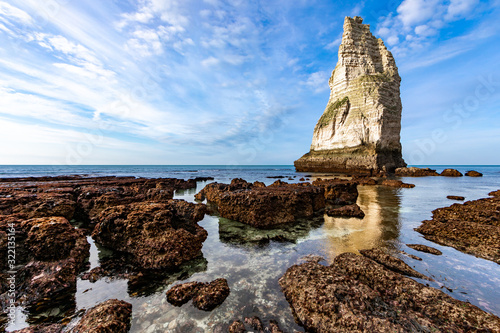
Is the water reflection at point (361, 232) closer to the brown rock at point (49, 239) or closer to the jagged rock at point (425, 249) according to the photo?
the jagged rock at point (425, 249)

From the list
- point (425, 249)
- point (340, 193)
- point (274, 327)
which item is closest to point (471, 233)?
point (425, 249)

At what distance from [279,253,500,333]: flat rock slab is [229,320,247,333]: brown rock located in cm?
82

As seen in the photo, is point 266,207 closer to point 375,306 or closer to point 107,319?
point 375,306

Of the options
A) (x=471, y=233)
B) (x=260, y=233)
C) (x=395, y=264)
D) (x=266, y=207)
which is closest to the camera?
(x=395, y=264)

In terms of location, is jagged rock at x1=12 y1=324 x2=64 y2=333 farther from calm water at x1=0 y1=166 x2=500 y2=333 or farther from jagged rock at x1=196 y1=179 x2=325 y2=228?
jagged rock at x1=196 y1=179 x2=325 y2=228

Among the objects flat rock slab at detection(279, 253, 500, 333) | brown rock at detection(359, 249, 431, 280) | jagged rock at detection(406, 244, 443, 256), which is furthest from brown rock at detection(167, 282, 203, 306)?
jagged rock at detection(406, 244, 443, 256)

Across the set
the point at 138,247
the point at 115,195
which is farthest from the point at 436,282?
the point at 115,195

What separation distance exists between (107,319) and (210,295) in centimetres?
140

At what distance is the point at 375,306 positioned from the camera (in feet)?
9.39

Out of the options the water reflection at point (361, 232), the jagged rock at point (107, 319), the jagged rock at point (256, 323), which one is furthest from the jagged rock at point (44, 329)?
the water reflection at point (361, 232)

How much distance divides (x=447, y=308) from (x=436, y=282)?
1.30m

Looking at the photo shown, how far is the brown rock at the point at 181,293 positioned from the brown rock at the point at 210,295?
0.27ft

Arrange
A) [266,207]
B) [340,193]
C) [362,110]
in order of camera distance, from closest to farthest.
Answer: [266,207]
[340,193]
[362,110]

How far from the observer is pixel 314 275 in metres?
3.49
